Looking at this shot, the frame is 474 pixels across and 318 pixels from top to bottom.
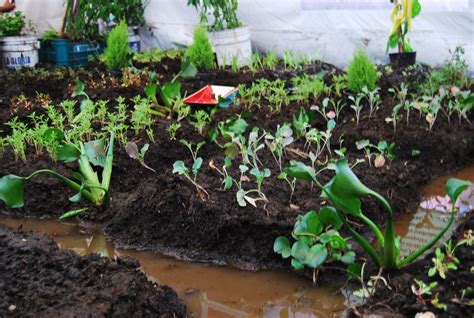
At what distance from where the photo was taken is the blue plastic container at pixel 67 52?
7.29 meters

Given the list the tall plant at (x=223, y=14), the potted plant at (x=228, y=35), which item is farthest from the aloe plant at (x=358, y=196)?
the tall plant at (x=223, y=14)

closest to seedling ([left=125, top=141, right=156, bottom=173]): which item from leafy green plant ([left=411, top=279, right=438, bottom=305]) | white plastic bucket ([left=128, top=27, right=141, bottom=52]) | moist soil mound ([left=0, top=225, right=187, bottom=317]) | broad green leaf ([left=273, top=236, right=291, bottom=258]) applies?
moist soil mound ([left=0, top=225, right=187, bottom=317])

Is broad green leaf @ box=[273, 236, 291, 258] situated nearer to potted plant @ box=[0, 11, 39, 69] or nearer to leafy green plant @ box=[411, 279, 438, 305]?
leafy green plant @ box=[411, 279, 438, 305]

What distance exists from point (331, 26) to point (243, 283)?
14.8ft

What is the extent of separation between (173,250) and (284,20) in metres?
4.54

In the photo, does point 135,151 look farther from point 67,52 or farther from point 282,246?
point 67,52

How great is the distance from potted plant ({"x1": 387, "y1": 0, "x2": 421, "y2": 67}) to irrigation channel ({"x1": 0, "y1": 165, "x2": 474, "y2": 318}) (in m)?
2.65

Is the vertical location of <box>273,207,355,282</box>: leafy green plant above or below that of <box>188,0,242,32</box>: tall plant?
below

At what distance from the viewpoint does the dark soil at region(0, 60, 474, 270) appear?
3107mm

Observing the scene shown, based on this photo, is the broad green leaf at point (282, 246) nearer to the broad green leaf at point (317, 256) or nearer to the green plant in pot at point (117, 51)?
the broad green leaf at point (317, 256)

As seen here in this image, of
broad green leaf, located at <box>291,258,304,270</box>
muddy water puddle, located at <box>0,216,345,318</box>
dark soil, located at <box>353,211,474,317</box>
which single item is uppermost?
dark soil, located at <box>353,211,474,317</box>

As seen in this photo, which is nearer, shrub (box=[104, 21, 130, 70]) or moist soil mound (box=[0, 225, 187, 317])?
moist soil mound (box=[0, 225, 187, 317])

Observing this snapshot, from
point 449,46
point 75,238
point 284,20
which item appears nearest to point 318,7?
point 284,20

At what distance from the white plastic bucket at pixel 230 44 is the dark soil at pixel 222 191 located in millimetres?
1912
